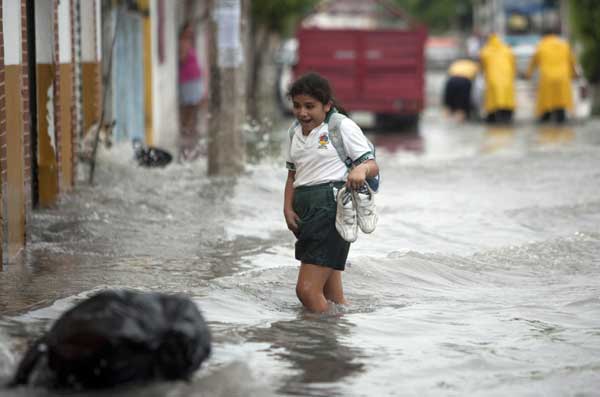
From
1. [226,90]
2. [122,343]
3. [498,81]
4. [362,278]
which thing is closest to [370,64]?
[498,81]

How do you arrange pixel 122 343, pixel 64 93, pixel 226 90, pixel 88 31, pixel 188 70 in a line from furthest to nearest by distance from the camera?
pixel 188 70
pixel 226 90
pixel 88 31
pixel 64 93
pixel 122 343

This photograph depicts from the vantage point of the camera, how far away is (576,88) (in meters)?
26.8

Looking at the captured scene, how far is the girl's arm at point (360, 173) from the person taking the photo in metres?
6.66

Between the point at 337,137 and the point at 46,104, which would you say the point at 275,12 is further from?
the point at 337,137

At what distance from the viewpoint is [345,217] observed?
677 centimetres

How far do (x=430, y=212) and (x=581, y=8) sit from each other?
15.0 metres

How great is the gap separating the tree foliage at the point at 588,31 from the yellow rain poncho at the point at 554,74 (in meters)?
0.41

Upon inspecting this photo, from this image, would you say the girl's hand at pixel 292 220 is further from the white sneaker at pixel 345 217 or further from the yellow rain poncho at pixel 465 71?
the yellow rain poncho at pixel 465 71

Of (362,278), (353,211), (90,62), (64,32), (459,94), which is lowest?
(459,94)

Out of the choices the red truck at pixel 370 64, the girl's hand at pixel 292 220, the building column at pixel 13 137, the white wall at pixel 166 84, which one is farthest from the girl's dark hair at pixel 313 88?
the red truck at pixel 370 64

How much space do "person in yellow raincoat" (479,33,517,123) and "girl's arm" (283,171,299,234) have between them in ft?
64.2

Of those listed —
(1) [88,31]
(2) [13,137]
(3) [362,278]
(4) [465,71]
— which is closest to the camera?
(3) [362,278]

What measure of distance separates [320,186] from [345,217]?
236mm

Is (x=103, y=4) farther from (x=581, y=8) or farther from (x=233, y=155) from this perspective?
(x=581, y=8)
